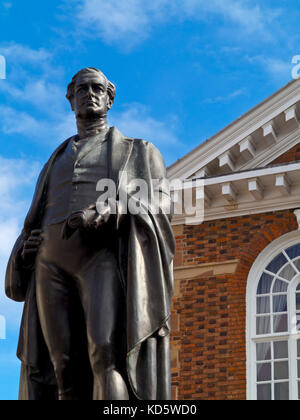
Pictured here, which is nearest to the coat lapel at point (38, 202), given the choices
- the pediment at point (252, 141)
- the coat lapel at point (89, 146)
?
→ the coat lapel at point (89, 146)

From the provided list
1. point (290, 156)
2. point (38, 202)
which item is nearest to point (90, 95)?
point (38, 202)

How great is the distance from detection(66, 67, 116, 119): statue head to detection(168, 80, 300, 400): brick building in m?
12.5

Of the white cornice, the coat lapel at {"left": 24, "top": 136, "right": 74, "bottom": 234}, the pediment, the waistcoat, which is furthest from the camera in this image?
the pediment

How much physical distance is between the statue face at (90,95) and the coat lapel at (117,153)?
154 millimetres

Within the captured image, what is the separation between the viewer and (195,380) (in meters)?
17.7

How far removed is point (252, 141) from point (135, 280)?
15.1m

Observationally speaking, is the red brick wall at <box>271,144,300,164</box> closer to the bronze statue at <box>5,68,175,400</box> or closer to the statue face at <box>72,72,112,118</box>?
the statue face at <box>72,72,112,118</box>

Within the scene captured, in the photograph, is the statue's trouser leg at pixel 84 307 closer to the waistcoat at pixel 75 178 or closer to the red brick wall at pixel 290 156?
the waistcoat at pixel 75 178

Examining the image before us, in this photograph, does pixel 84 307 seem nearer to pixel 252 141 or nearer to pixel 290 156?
pixel 252 141

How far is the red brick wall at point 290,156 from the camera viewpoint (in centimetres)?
1966

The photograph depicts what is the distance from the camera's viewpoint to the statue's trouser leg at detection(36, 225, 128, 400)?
4727 mm
